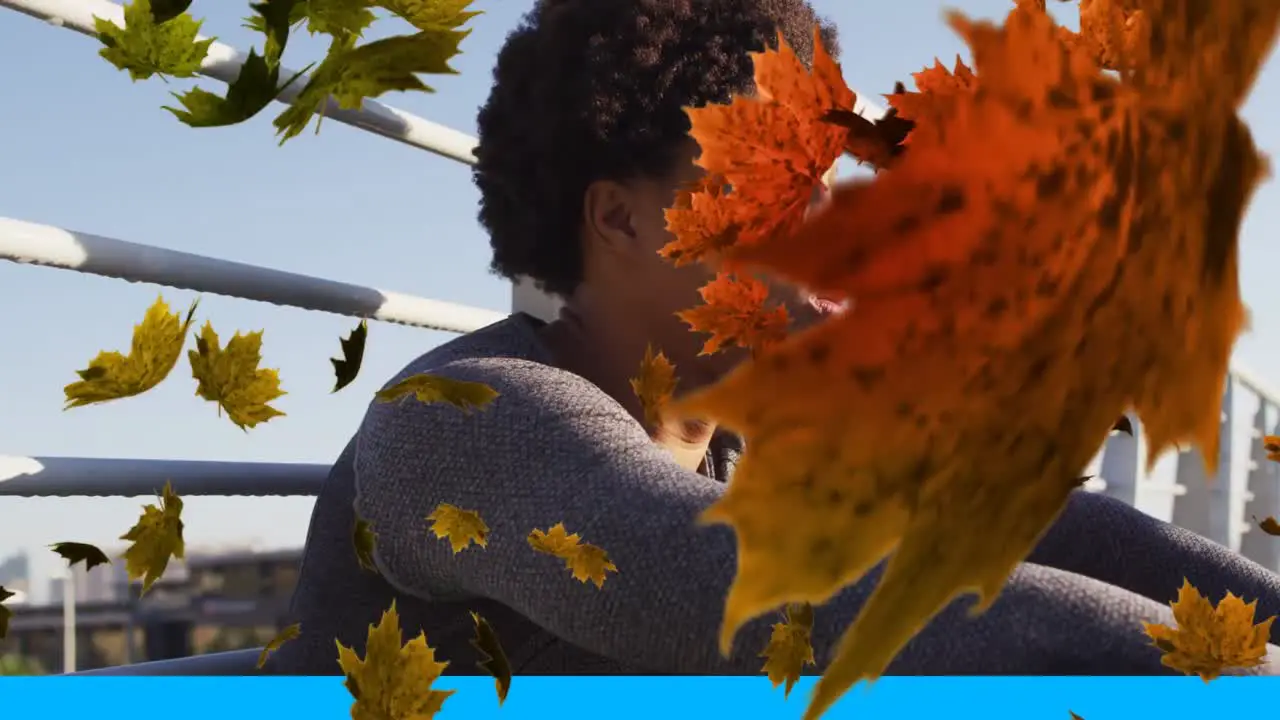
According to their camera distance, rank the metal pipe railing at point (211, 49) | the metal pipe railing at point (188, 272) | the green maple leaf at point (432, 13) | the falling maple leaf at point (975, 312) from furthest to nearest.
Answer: the metal pipe railing at point (188, 272) → the metal pipe railing at point (211, 49) → the green maple leaf at point (432, 13) → the falling maple leaf at point (975, 312)

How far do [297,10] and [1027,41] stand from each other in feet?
0.42

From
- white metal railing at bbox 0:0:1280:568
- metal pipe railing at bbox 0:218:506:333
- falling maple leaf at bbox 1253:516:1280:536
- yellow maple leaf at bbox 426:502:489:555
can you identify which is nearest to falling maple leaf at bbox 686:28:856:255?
falling maple leaf at bbox 1253:516:1280:536

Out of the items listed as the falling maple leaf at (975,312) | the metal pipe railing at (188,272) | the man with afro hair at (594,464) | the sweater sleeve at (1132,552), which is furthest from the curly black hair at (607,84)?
the sweater sleeve at (1132,552)

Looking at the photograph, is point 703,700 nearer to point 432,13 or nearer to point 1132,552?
point 432,13

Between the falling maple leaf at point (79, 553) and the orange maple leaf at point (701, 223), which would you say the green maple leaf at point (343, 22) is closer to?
the orange maple leaf at point (701, 223)

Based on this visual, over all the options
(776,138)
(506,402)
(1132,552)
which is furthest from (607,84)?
(1132,552)

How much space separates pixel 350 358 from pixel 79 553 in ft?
0.55

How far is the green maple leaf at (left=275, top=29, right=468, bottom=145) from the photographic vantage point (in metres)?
0.20

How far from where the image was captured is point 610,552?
54cm

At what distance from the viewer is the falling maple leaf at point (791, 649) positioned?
0.95 ft

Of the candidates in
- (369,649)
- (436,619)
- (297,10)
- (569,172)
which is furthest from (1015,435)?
(436,619)

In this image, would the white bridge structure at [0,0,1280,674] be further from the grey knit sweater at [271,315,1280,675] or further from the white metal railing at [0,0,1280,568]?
the grey knit sweater at [271,315,1280,675]

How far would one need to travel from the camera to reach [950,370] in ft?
0.36

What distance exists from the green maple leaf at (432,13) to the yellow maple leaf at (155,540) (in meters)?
0.17
